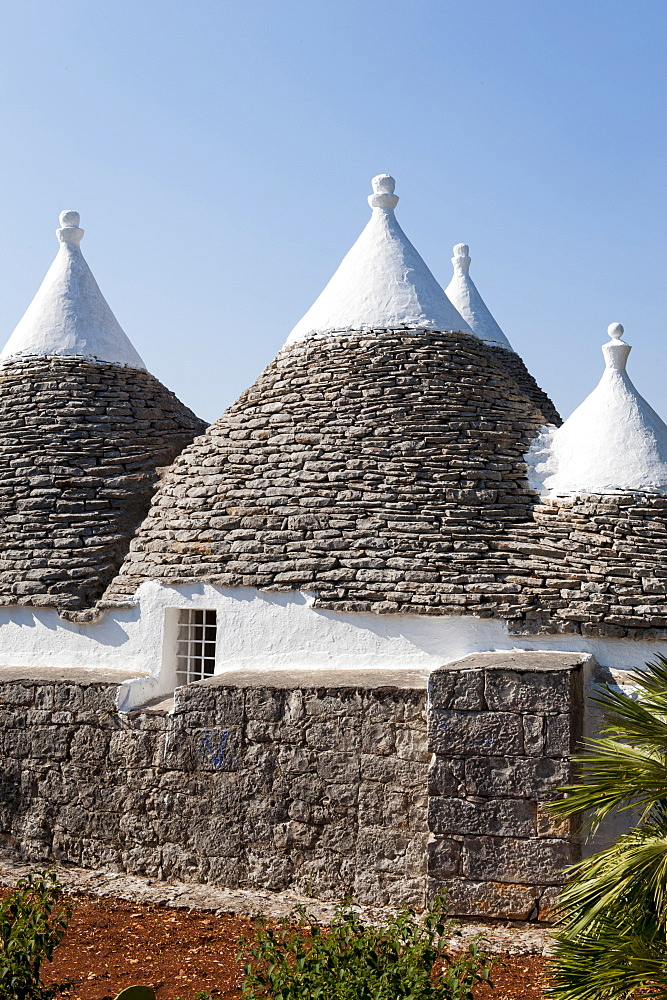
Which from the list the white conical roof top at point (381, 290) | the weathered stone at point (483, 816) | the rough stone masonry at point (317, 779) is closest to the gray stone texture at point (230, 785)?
the rough stone masonry at point (317, 779)

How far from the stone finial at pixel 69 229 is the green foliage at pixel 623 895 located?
29.8ft

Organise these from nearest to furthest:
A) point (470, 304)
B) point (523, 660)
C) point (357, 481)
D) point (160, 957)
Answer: point (160, 957), point (523, 660), point (357, 481), point (470, 304)

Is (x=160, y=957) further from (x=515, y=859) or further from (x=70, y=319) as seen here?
(x=70, y=319)

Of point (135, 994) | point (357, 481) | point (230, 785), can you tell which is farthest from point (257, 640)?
point (135, 994)

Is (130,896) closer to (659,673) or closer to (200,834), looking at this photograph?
(200,834)

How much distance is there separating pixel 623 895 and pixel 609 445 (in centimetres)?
448

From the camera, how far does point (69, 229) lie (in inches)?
456

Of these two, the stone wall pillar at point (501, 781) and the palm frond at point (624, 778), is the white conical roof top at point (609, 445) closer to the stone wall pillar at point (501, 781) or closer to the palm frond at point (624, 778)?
the stone wall pillar at point (501, 781)

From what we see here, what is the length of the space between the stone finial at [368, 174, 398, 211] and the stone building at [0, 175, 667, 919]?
0.03 meters

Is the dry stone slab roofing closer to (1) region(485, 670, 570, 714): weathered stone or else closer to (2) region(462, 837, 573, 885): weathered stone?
(1) region(485, 670, 570, 714): weathered stone

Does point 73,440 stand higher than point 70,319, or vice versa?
point 70,319

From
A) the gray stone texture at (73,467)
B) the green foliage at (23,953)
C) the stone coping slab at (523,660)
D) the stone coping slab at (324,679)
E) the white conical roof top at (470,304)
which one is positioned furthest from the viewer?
the white conical roof top at (470,304)

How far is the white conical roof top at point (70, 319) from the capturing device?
10758mm

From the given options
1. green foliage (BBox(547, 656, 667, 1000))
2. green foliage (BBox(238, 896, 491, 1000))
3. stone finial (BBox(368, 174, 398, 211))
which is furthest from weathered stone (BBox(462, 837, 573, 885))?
stone finial (BBox(368, 174, 398, 211))
